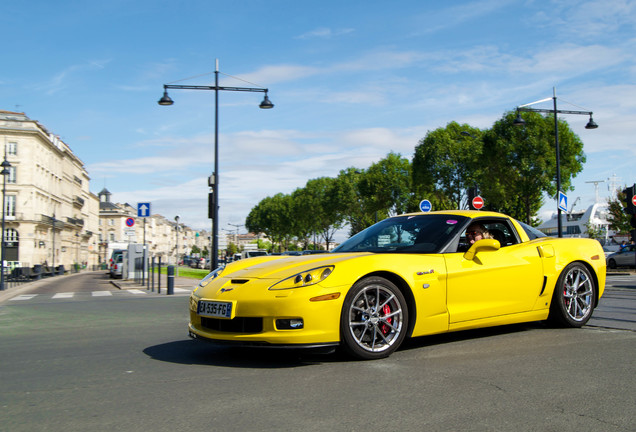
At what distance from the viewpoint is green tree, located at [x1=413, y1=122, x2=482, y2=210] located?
44625 mm

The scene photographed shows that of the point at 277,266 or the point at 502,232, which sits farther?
the point at 502,232

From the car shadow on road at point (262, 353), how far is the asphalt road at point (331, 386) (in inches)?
0.7

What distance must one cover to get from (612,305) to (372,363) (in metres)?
6.76

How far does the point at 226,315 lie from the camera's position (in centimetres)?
493

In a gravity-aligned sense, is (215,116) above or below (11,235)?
above

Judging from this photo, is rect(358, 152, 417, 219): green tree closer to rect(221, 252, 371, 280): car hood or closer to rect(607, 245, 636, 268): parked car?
rect(607, 245, 636, 268): parked car

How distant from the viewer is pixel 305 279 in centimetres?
489

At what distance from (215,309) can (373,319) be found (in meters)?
1.35

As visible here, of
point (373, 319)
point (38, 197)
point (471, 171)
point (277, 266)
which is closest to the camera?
point (373, 319)

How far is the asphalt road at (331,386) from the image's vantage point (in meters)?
3.35

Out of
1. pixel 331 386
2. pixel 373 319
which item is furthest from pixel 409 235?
pixel 331 386

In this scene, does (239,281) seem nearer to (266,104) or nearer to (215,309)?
(215,309)

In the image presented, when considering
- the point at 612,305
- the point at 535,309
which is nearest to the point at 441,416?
the point at 535,309

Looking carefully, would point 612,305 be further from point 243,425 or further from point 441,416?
point 243,425
